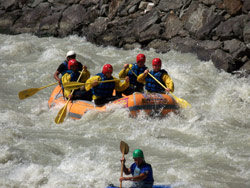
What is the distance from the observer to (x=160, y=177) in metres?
6.17

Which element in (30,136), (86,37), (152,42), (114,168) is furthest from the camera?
(86,37)

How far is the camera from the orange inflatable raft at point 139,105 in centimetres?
835

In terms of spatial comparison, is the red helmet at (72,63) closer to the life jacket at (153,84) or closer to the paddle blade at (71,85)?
the paddle blade at (71,85)

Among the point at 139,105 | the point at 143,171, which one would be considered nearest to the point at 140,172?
the point at 143,171

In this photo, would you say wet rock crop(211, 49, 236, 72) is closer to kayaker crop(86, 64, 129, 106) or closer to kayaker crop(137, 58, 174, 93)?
kayaker crop(137, 58, 174, 93)

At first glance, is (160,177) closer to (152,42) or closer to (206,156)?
(206,156)

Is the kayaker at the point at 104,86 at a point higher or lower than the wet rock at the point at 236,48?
higher

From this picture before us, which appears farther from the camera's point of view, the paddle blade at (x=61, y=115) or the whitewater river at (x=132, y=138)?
the paddle blade at (x=61, y=115)

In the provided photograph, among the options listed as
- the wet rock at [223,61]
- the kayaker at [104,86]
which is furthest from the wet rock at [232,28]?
the kayaker at [104,86]

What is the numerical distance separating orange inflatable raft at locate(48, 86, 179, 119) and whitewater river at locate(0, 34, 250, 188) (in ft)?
0.44

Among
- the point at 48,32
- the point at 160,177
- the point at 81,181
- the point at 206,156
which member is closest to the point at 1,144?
the point at 81,181

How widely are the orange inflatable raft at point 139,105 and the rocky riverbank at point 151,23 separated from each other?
13.1ft

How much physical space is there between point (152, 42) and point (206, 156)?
25.3ft

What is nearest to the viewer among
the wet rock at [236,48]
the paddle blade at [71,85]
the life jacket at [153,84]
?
the paddle blade at [71,85]
